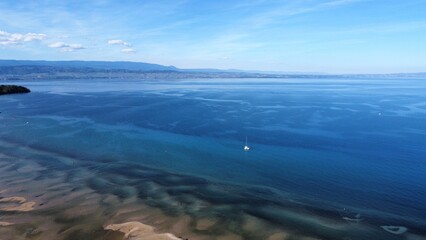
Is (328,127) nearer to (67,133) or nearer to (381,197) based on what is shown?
(381,197)

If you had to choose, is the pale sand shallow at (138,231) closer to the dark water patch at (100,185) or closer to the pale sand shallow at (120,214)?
the pale sand shallow at (120,214)

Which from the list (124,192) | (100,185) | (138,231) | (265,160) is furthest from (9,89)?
(138,231)

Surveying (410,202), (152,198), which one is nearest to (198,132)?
(152,198)

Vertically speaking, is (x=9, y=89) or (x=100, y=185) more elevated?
(x=9, y=89)

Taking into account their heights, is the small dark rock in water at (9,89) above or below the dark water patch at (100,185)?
above

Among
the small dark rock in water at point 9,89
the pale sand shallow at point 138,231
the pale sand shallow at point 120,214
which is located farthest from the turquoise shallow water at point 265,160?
the small dark rock in water at point 9,89

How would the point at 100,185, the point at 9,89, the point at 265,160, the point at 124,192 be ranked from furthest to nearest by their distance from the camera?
1. the point at 9,89
2. the point at 265,160
3. the point at 100,185
4. the point at 124,192

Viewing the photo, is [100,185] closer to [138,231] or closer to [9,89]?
[138,231]

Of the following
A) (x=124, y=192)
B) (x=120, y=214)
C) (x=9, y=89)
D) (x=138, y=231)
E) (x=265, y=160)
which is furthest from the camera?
(x=9, y=89)
